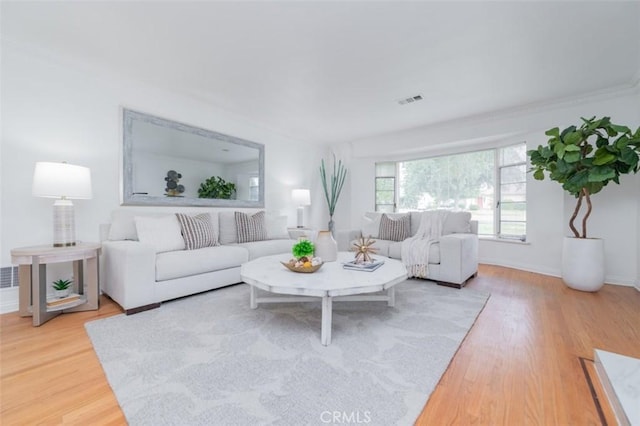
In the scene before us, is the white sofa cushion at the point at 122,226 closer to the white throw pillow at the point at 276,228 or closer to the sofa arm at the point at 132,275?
the sofa arm at the point at 132,275

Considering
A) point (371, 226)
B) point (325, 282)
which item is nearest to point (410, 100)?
Result: point (371, 226)

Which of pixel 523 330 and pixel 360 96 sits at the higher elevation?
pixel 360 96

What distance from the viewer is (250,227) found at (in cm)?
369

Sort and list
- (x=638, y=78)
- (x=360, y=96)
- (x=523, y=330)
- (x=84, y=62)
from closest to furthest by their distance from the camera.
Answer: (x=523, y=330) < (x=84, y=62) < (x=638, y=78) < (x=360, y=96)

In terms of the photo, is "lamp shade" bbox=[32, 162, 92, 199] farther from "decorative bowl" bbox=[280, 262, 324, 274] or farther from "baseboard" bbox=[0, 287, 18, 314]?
"decorative bowl" bbox=[280, 262, 324, 274]

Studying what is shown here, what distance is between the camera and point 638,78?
290cm

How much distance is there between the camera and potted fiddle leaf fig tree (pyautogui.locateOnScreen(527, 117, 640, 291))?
8.87 ft

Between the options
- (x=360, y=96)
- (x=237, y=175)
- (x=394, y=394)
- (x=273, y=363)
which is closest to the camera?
(x=394, y=394)

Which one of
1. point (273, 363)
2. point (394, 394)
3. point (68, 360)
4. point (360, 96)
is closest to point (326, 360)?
point (273, 363)

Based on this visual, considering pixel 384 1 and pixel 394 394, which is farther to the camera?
pixel 384 1

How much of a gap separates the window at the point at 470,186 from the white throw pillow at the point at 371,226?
1.45 metres

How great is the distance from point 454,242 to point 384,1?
2452mm

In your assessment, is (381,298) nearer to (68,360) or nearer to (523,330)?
(523,330)

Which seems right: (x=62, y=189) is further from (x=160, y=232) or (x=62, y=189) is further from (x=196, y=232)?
(x=196, y=232)
